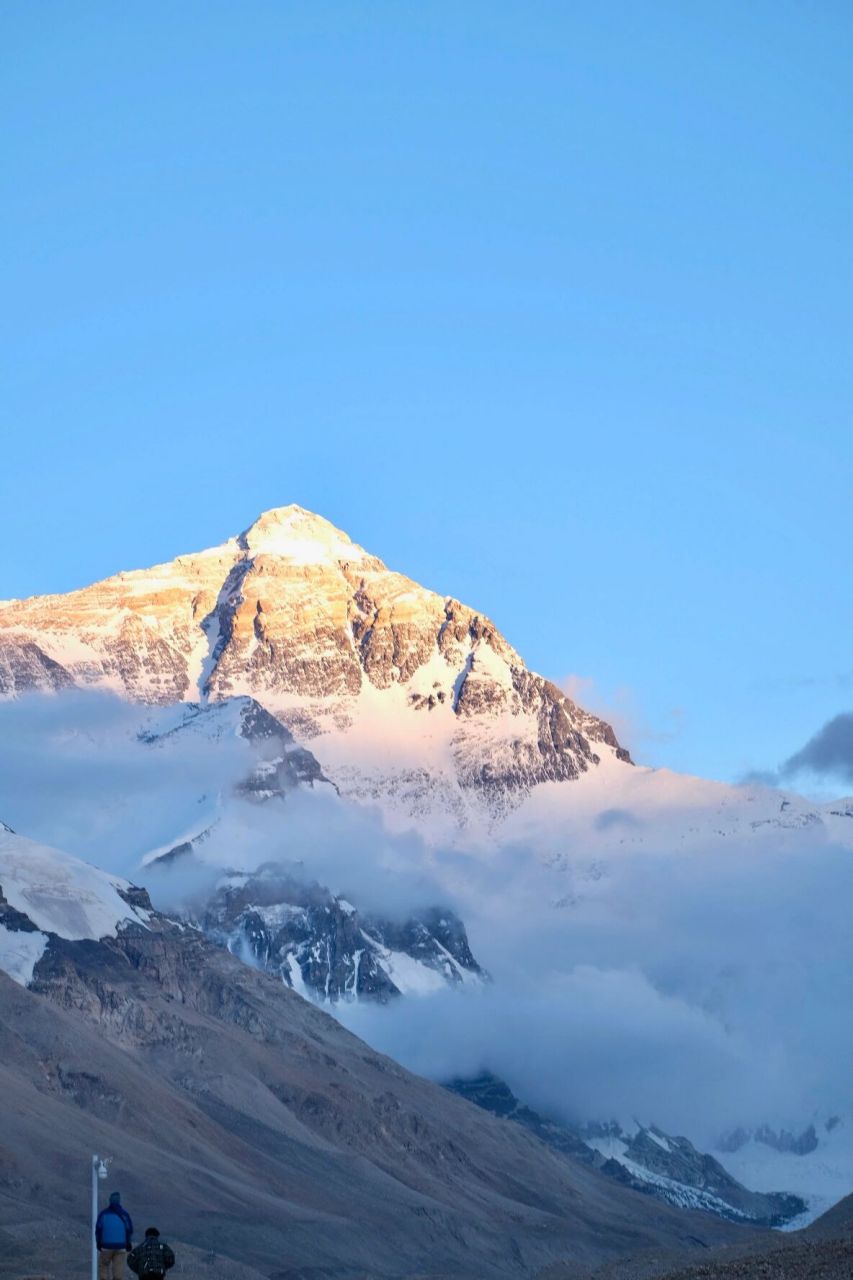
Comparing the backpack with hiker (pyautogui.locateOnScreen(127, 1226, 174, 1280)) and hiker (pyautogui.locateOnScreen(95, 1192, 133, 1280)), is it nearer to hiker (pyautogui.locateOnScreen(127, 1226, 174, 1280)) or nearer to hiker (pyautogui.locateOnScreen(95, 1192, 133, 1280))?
hiker (pyautogui.locateOnScreen(127, 1226, 174, 1280))

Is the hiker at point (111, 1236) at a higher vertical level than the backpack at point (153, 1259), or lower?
higher

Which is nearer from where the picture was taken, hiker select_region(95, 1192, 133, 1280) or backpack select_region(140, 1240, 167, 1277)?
backpack select_region(140, 1240, 167, 1277)

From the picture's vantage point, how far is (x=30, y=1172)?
192 m

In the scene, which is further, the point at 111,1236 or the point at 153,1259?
the point at 111,1236

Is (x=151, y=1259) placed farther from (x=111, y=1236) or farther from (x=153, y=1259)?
(x=111, y=1236)

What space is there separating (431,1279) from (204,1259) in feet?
56.5

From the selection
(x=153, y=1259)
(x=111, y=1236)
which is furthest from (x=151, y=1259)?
(x=111, y=1236)

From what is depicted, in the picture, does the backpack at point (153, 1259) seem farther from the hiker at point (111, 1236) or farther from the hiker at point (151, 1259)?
the hiker at point (111, 1236)

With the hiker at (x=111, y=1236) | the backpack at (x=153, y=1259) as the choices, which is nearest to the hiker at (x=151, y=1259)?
the backpack at (x=153, y=1259)

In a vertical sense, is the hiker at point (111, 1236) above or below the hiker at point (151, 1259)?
above

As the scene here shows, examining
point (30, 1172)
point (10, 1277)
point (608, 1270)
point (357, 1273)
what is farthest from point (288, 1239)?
point (10, 1277)

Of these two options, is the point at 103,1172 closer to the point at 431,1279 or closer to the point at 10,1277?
the point at 10,1277

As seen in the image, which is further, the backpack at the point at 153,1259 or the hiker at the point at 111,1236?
the hiker at the point at 111,1236

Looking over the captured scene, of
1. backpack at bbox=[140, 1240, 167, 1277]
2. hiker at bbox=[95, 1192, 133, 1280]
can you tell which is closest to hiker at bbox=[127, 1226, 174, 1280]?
backpack at bbox=[140, 1240, 167, 1277]
